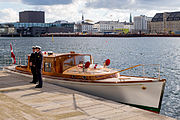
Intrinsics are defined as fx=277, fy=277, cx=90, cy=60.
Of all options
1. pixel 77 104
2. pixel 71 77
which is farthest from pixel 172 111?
pixel 77 104

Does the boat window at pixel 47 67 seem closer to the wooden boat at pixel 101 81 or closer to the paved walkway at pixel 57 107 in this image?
the wooden boat at pixel 101 81

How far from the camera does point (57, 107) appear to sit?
1121cm

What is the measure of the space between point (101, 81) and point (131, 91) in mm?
1662

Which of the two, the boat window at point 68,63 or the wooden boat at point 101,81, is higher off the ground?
the boat window at point 68,63

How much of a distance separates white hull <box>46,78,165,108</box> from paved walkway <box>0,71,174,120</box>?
137cm

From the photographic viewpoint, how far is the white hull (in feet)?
43.5

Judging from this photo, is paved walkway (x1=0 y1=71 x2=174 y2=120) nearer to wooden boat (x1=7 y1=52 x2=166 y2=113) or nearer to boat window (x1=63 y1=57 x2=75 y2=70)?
wooden boat (x1=7 y1=52 x2=166 y2=113)

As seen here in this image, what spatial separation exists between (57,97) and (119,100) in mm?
3323

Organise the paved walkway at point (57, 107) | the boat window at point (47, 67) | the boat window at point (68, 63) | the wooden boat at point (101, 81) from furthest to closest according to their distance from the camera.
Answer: the boat window at point (47, 67) < the boat window at point (68, 63) < the wooden boat at point (101, 81) < the paved walkway at point (57, 107)

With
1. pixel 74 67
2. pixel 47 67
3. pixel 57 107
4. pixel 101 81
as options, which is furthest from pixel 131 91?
pixel 47 67

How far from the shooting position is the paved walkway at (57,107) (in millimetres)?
10062

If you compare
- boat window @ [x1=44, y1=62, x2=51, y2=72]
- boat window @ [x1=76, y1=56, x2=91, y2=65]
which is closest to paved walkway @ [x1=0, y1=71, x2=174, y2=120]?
boat window @ [x1=44, y1=62, x2=51, y2=72]

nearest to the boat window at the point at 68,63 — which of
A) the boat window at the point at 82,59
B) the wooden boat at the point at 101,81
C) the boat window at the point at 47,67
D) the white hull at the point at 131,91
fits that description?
the wooden boat at the point at 101,81

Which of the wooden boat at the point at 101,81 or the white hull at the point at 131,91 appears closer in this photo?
the white hull at the point at 131,91
